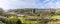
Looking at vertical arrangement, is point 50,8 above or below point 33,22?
above

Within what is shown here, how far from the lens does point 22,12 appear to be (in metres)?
3.47

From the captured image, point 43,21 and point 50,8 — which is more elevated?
point 50,8

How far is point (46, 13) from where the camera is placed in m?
3.39

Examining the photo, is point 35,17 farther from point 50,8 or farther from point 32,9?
point 50,8

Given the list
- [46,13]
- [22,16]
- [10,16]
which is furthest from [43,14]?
[10,16]

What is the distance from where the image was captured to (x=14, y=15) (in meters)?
3.30

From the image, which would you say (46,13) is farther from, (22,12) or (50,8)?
(22,12)

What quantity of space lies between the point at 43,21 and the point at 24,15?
505mm

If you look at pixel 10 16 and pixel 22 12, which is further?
pixel 22 12

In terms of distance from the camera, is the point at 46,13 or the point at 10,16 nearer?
the point at 10,16

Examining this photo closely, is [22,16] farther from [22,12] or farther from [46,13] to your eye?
[46,13]

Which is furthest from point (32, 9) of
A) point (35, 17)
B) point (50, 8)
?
point (50, 8)

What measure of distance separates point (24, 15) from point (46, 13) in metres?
0.55

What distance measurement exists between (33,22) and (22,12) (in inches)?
15.5
